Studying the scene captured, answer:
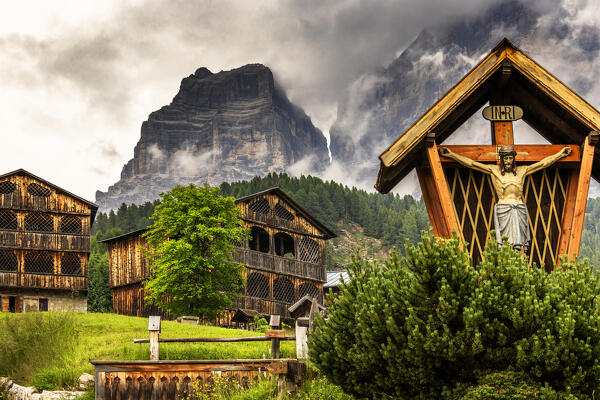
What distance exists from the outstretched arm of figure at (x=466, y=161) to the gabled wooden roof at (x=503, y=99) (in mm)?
442

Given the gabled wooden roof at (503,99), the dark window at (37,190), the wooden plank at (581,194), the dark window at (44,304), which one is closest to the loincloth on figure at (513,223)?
the wooden plank at (581,194)

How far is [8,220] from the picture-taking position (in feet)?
177

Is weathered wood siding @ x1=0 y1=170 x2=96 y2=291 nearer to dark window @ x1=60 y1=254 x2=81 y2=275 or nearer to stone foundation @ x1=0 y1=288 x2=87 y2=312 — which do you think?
dark window @ x1=60 y1=254 x2=81 y2=275

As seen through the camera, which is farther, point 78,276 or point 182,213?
point 78,276

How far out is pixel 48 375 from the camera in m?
19.6

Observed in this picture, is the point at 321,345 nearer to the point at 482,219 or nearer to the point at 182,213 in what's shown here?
the point at 482,219

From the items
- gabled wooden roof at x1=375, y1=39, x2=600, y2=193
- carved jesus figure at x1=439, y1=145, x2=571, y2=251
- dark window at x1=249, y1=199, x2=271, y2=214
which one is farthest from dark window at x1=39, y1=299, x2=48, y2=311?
carved jesus figure at x1=439, y1=145, x2=571, y2=251

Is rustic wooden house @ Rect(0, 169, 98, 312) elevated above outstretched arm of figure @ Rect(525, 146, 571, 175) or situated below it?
above

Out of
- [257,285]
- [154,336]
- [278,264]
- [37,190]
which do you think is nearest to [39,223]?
[37,190]

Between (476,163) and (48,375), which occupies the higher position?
(476,163)

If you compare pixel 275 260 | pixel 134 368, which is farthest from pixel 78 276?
pixel 134 368

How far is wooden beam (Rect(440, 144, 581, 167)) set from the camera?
47.0 feet

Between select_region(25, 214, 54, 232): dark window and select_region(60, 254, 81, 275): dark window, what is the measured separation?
2.36 metres

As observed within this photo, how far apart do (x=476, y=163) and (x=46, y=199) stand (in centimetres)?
4608
